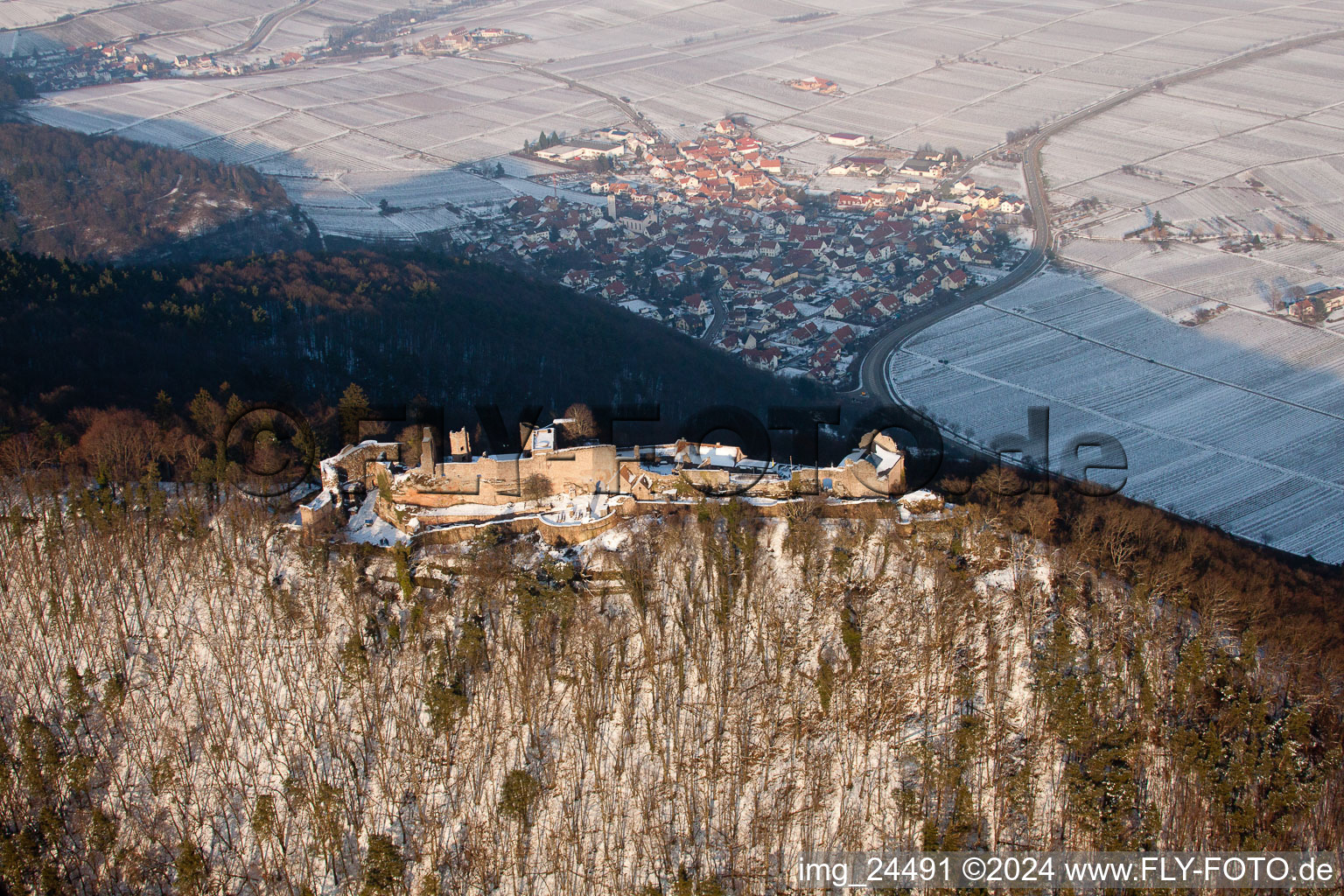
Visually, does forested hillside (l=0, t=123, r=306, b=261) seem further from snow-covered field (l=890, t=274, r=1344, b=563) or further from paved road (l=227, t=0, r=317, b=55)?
snow-covered field (l=890, t=274, r=1344, b=563)

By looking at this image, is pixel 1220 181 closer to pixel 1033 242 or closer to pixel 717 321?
pixel 1033 242

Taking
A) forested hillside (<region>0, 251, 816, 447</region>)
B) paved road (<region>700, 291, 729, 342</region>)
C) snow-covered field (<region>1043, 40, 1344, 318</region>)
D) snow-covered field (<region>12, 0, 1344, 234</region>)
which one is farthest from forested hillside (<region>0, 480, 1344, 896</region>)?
snow-covered field (<region>12, 0, 1344, 234</region>)

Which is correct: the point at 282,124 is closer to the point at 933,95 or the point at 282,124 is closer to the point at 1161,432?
the point at 933,95

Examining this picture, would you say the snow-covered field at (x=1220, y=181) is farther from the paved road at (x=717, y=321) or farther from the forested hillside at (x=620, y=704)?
the forested hillside at (x=620, y=704)

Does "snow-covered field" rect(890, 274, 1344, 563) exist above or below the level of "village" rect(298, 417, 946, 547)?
below

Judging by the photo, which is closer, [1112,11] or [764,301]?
[764,301]

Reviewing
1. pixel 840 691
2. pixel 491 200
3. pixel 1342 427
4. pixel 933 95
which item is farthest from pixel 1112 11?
pixel 840 691

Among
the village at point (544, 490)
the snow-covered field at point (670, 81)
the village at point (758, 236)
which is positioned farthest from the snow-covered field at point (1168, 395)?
the snow-covered field at point (670, 81)
